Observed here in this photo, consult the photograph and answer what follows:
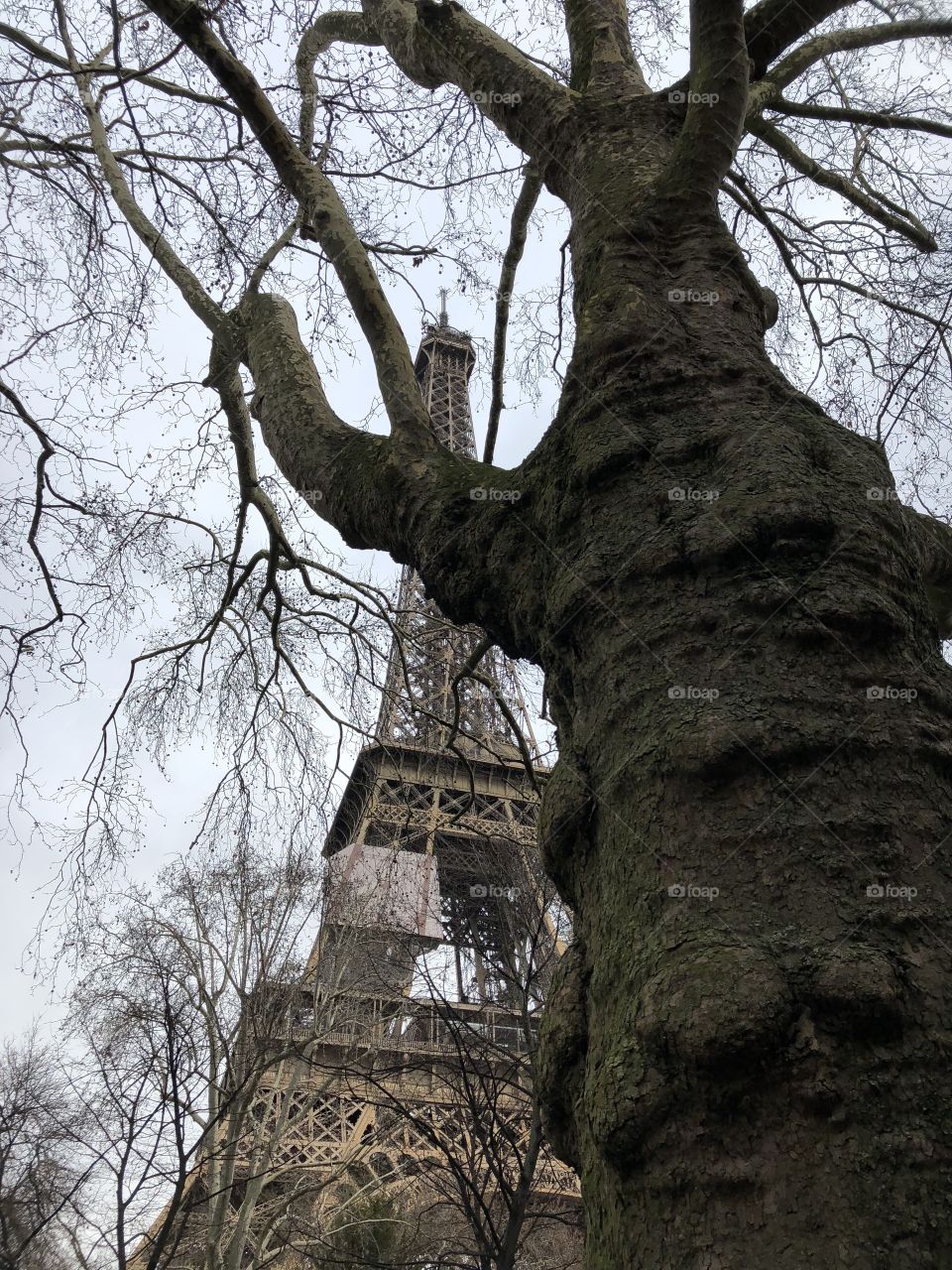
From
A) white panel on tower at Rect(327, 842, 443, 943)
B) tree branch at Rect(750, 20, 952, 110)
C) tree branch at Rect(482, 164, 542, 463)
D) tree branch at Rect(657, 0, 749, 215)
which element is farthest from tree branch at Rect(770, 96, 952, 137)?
white panel on tower at Rect(327, 842, 443, 943)

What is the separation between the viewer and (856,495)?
1.52m

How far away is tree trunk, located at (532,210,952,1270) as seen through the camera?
2.92 ft

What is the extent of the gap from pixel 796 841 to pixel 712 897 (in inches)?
5.0

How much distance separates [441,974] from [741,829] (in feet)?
20.7

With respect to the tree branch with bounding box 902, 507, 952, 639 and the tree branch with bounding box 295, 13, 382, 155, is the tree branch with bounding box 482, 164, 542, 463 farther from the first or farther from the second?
the tree branch with bounding box 902, 507, 952, 639

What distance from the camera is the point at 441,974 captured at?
696 cm

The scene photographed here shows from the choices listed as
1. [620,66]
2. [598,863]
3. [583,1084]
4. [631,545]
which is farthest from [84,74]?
[583,1084]

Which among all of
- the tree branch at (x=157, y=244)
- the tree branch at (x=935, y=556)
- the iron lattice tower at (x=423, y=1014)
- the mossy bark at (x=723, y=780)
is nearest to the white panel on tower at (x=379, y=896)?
the iron lattice tower at (x=423, y=1014)

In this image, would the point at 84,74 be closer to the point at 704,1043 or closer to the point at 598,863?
the point at 598,863

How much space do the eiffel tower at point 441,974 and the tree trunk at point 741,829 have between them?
1325 millimetres

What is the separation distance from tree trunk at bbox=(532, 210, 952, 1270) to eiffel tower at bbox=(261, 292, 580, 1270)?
132 cm

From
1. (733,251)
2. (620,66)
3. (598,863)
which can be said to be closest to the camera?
(598,863)

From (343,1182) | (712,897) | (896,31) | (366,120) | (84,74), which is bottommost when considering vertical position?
(343,1182)

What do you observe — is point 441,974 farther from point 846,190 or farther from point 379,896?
point 846,190
